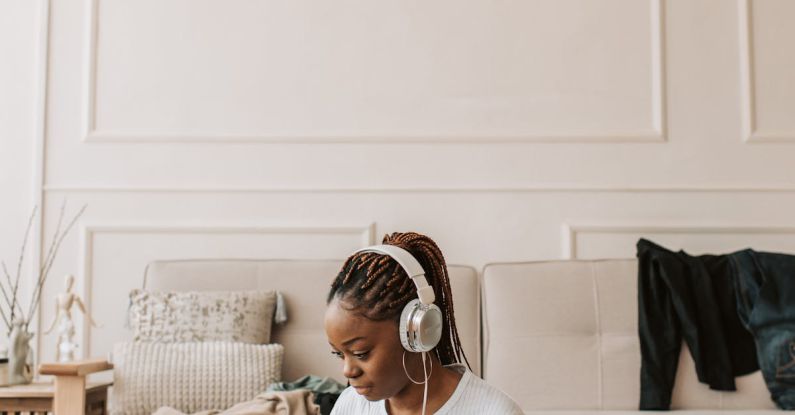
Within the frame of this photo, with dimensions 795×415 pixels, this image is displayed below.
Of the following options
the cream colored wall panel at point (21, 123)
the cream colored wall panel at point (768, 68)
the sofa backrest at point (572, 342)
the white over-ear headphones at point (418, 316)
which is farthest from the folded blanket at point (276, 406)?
Answer: the cream colored wall panel at point (768, 68)

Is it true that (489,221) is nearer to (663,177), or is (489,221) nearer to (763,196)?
(663,177)

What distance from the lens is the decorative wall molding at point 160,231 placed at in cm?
290

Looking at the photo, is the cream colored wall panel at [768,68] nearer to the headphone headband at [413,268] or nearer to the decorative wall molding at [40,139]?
the headphone headband at [413,268]

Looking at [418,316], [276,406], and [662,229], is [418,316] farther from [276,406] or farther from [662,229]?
[662,229]

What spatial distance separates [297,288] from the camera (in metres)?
2.62

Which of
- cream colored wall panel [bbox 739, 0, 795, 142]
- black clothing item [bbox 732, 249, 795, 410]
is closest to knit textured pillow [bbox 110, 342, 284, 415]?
black clothing item [bbox 732, 249, 795, 410]

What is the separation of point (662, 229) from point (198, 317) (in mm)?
1553

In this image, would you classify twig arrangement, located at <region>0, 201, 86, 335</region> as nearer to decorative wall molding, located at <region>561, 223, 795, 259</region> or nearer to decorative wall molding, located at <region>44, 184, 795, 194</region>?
decorative wall molding, located at <region>44, 184, 795, 194</region>

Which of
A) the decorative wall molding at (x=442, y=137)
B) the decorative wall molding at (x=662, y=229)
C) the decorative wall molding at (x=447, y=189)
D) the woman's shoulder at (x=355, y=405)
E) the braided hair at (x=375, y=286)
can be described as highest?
the decorative wall molding at (x=442, y=137)

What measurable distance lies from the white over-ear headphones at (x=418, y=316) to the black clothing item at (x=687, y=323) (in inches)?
55.5

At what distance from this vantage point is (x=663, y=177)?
115 inches

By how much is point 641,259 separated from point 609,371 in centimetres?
35

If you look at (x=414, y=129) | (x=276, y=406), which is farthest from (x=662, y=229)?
(x=276, y=406)

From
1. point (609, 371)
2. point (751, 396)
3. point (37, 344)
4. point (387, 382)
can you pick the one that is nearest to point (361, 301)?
point (387, 382)
